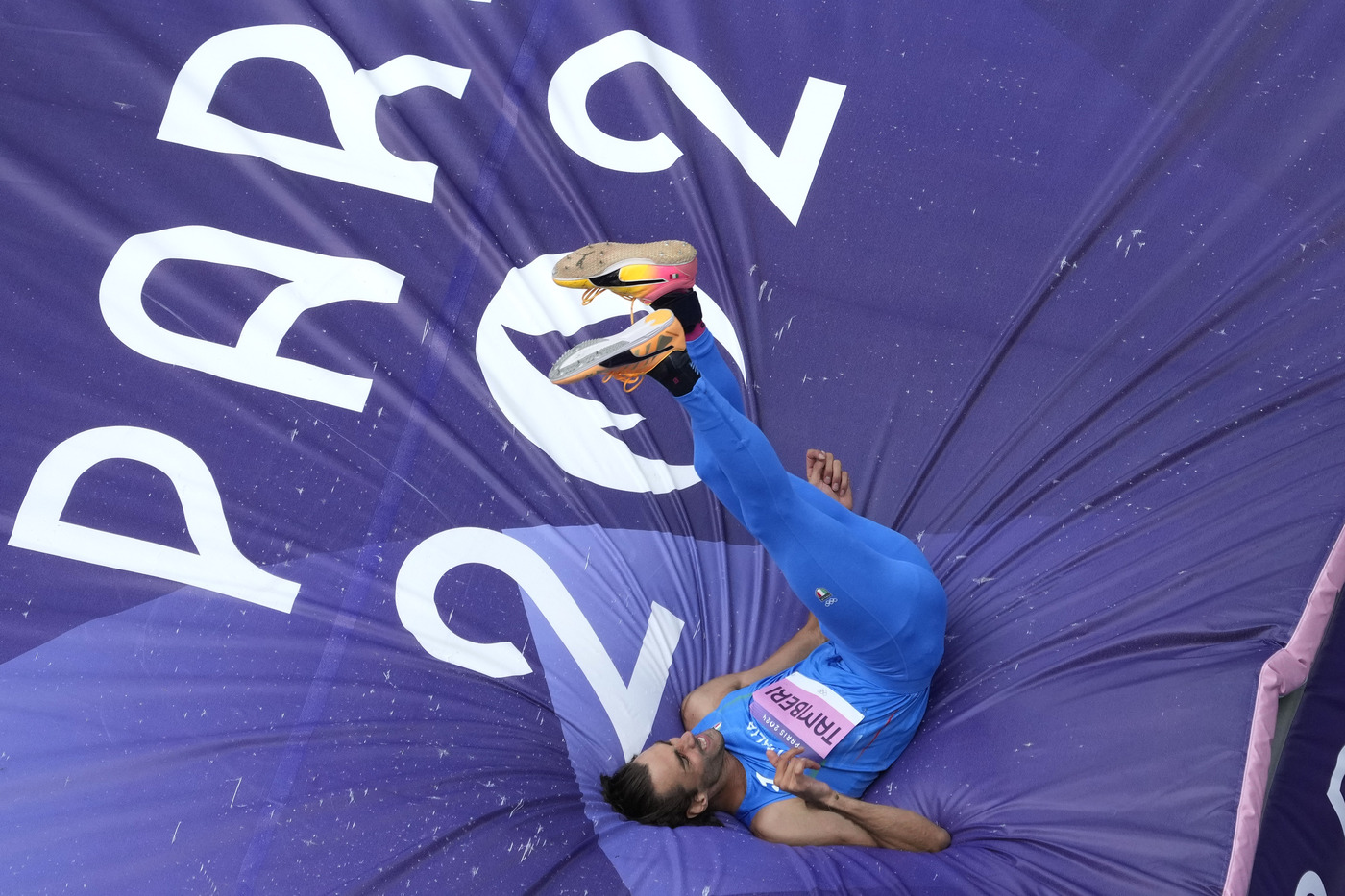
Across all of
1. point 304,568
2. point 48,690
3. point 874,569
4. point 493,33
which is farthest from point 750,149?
point 48,690

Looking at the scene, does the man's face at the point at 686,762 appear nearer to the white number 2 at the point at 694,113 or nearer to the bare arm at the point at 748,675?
the bare arm at the point at 748,675

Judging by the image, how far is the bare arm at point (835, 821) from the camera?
1591 millimetres

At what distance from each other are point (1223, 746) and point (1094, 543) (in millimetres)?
360

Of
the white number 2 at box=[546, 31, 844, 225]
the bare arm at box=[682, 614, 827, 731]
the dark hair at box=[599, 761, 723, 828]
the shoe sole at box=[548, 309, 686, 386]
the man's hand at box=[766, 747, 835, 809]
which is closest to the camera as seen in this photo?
the shoe sole at box=[548, 309, 686, 386]

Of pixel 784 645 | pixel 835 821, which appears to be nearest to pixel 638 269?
pixel 784 645

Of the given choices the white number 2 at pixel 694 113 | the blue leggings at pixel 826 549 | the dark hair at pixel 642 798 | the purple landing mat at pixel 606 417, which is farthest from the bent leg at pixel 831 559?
the white number 2 at pixel 694 113

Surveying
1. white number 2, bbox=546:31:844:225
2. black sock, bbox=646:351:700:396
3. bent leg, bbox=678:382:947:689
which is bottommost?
bent leg, bbox=678:382:947:689

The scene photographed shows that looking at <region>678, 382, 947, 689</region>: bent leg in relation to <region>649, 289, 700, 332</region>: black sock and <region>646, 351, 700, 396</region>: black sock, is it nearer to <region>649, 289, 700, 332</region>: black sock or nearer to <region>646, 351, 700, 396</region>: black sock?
<region>646, 351, 700, 396</region>: black sock

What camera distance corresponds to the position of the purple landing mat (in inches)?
61.7

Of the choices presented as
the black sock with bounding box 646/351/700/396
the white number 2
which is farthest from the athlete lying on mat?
the white number 2

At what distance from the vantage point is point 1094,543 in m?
1.77

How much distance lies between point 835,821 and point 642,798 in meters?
0.29

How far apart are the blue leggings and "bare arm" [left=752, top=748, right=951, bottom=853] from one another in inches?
8.0

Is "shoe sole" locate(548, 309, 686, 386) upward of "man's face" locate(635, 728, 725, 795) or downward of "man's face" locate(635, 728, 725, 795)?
upward
